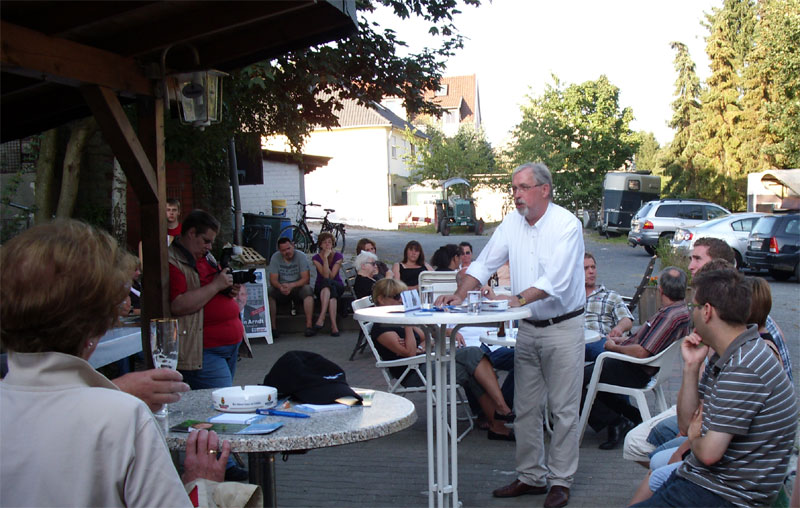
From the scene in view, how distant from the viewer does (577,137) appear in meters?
40.1

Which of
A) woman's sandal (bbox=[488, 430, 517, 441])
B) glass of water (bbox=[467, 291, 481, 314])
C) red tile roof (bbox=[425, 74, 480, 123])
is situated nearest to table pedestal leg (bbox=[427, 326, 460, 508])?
glass of water (bbox=[467, 291, 481, 314])

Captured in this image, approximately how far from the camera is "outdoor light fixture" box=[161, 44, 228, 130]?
4.40 meters

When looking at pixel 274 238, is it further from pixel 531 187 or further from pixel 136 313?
pixel 531 187

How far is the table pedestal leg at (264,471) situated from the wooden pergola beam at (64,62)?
201 centimetres

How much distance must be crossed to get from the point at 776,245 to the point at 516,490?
15187 millimetres

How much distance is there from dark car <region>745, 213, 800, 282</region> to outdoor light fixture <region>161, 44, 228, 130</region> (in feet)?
51.3

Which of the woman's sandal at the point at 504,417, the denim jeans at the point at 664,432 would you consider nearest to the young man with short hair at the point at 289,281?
the woman's sandal at the point at 504,417

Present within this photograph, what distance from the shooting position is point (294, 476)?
16.0ft

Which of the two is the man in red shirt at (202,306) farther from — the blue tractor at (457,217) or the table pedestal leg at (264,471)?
the blue tractor at (457,217)

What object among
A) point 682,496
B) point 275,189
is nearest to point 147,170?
point 682,496

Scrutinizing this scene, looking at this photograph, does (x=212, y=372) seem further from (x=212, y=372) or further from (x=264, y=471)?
(x=264, y=471)

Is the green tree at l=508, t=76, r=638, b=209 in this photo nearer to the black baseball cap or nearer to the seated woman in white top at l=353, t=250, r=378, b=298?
the seated woman in white top at l=353, t=250, r=378, b=298

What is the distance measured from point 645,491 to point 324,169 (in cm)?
4345

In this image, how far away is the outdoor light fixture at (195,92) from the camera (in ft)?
14.4
